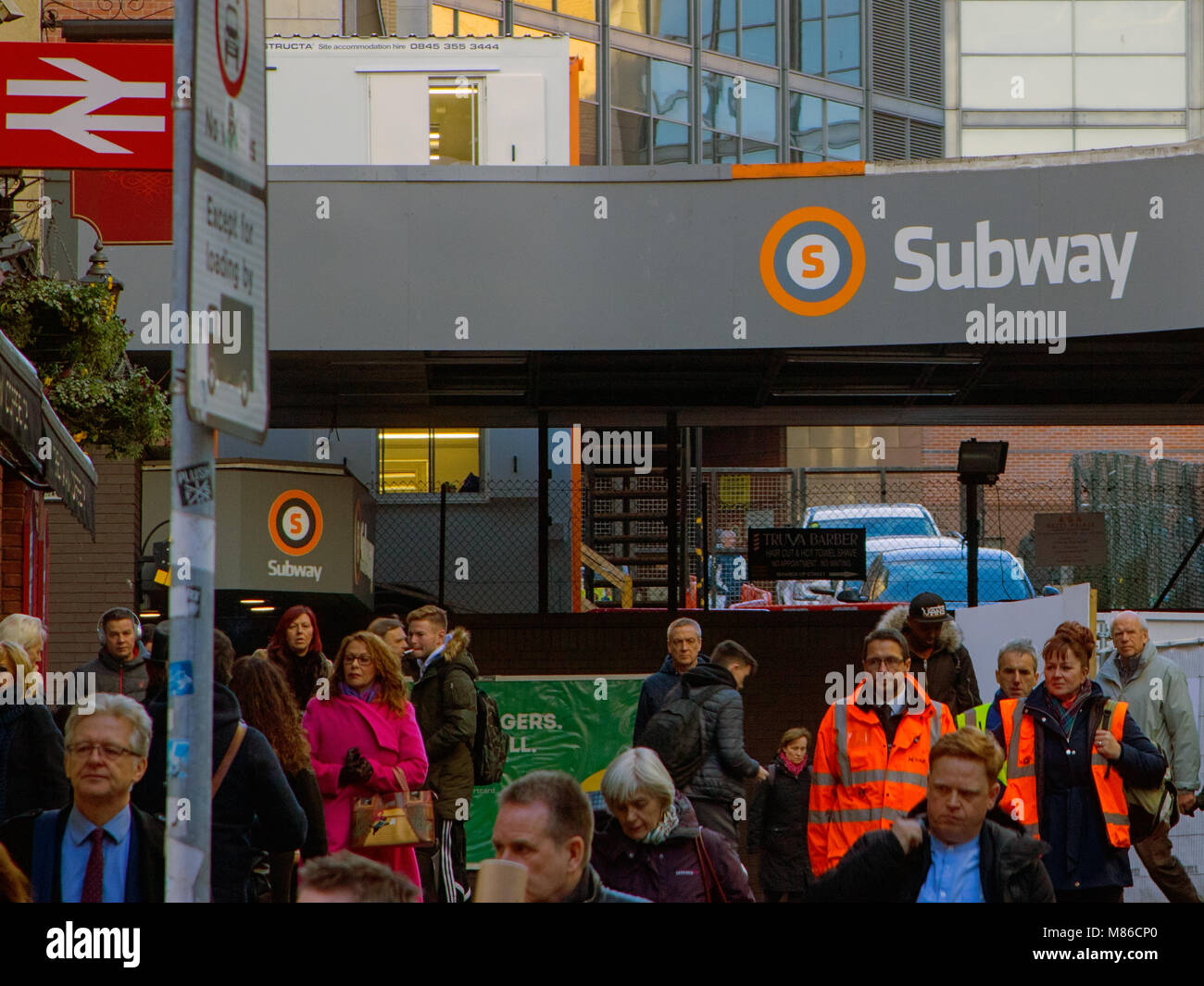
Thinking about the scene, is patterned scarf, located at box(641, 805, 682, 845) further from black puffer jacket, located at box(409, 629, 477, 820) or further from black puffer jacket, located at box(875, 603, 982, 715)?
black puffer jacket, located at box(875, 603, 982, 715)

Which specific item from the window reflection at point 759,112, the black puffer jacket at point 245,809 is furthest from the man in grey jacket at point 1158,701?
the window reflection at point 759,112

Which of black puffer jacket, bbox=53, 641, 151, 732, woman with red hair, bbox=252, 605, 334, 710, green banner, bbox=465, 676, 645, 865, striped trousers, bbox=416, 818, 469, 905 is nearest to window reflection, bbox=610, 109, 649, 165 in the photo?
green banner, bbox=465, 676, 645, 865

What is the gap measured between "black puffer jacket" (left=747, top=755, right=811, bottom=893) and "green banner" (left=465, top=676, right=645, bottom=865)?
2.81 m

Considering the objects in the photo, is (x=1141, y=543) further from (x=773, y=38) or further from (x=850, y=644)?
(x=773, y=38)

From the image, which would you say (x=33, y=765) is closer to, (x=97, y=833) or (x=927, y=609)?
(x=97, y=833)

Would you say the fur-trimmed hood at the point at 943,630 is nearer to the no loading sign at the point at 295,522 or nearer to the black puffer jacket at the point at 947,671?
Result: the black puffer jacket at the point at 947,671

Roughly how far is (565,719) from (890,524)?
31.3ft

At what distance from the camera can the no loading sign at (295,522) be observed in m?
17.3

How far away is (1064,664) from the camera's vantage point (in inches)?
340

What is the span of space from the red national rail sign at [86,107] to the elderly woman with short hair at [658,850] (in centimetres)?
524

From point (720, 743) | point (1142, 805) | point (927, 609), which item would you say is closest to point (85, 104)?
point (720, 743)

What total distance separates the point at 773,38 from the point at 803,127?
240 centimetres

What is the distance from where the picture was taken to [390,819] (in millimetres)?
9047
